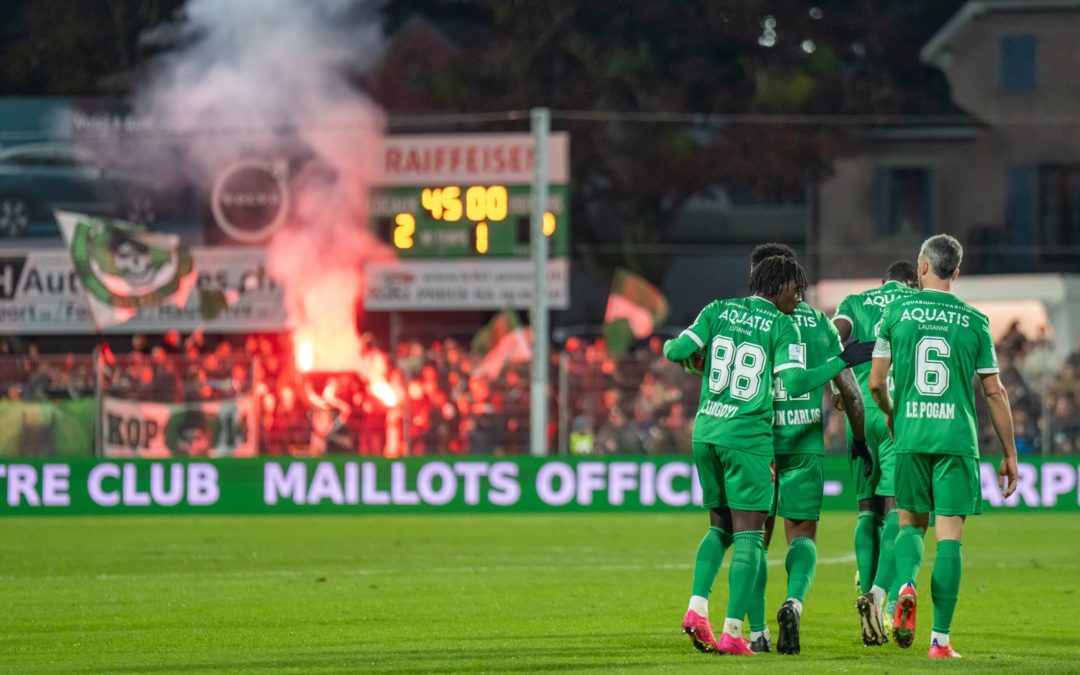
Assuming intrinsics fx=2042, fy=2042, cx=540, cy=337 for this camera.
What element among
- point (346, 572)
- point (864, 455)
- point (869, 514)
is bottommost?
point (346, 572)

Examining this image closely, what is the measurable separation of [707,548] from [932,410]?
127 centimetres

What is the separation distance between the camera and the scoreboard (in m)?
29.7

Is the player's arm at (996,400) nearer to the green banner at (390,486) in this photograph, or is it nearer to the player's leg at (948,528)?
the player's leg at (948,528)

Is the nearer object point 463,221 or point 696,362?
point 696,362

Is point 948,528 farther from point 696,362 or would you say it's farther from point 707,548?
point 696,362

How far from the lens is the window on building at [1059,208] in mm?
45156

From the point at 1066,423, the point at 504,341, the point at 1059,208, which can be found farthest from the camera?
the point at 1059,208

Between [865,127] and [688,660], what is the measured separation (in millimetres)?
36049

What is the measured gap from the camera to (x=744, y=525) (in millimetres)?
9812

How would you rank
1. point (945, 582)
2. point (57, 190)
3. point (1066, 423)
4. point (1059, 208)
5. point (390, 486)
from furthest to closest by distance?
point (1059, 208), point (57, 190), point (1066, 423), point (390, 486), point (945, 582)

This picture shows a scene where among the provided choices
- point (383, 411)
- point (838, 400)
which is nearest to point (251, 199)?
point (383, 411)

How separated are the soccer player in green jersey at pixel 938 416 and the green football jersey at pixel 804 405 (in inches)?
10.2

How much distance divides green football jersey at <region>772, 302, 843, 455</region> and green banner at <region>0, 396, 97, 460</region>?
51.1 feet

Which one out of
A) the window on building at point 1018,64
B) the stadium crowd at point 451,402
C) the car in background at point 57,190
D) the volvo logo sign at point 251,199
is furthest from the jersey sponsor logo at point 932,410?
the window on building at point 1018,64
